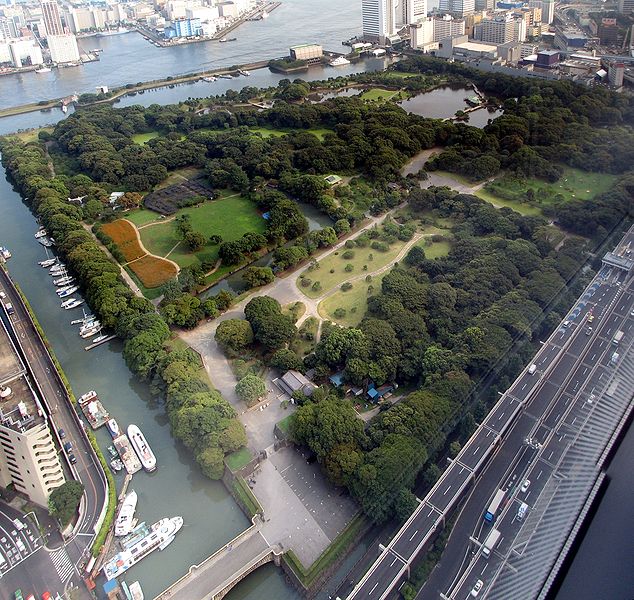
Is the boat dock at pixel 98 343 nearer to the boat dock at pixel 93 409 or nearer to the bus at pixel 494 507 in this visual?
the boat dock at pixel 93 409

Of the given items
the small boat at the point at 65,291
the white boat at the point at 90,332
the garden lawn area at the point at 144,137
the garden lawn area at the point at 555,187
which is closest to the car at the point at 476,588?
the white boat at the point at 90,332

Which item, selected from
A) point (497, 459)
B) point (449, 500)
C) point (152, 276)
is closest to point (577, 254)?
point (497, 459)

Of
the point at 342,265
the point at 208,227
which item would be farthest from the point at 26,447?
the point at 208,227

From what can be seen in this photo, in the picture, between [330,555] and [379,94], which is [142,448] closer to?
[330,555]

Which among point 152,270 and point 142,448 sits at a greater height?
point 152,270

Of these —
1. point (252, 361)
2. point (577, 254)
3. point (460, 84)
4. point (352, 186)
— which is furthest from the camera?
point (460, 84)

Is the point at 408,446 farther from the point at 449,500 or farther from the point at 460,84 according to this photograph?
the point at 460,84

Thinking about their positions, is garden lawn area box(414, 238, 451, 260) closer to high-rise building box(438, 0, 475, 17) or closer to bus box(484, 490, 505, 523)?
bus box(484, 490, 505, 523)
